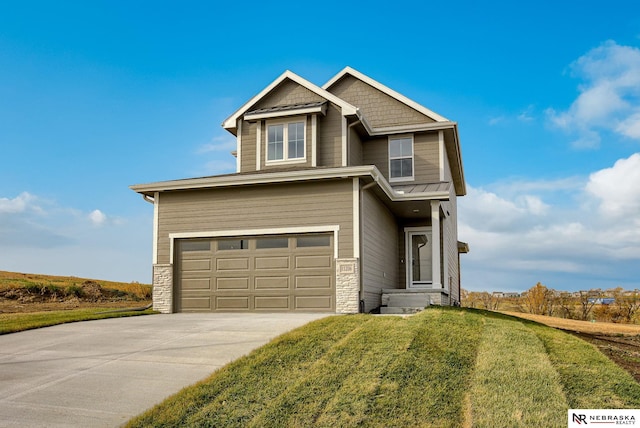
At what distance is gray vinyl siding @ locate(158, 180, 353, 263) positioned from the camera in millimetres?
15617

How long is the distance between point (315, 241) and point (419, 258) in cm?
654

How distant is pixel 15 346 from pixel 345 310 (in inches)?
301

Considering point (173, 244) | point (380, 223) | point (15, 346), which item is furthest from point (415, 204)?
point (15, 346)

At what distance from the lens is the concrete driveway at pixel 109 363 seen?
7398 millimetres

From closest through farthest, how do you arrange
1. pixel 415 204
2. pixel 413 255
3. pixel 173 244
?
pixel 173 244, pixel 415 204, pixel 413 255

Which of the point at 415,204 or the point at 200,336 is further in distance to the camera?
the point at 415,204

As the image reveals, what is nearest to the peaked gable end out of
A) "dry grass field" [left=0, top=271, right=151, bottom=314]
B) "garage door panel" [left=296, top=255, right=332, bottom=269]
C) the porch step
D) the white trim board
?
the porch step

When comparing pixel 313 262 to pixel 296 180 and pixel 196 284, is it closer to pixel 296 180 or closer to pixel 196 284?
pixel 296 180

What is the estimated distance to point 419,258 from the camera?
2117 centimetres

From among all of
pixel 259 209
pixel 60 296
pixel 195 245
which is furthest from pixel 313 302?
pixel 60 296

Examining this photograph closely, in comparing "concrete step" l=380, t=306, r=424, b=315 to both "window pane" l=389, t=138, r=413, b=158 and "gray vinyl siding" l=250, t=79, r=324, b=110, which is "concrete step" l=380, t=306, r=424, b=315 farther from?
"gray vinyl siding" l=250, t=79, r=324, b=110

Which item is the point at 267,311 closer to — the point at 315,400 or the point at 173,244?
the point at 173,244

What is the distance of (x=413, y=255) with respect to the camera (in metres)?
21.2

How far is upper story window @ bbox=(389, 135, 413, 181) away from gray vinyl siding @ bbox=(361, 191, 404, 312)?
5.38 feet
